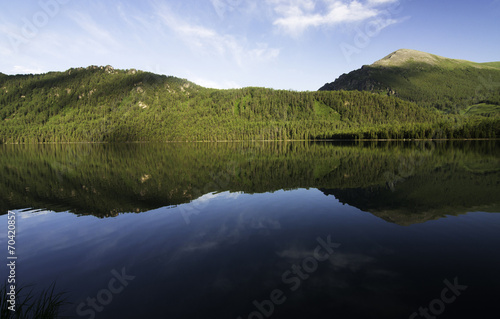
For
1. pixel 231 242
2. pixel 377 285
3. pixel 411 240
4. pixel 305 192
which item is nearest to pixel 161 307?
pixel 231 242

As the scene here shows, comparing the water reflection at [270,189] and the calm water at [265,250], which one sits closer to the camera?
the calm water at [265,250]

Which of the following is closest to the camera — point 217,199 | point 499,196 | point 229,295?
point 229,295

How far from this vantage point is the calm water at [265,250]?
9.64m

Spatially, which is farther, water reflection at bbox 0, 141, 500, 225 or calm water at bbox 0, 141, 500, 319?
water reflection at bbox 0, 141, 500, 225

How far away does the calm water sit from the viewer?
9.64 metres

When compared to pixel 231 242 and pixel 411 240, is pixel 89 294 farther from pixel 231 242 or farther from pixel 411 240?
pixel 411 240

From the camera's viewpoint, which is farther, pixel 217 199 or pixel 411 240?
pixel 217 199

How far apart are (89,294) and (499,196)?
36276 millimetres

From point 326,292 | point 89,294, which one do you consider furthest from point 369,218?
point 89,294

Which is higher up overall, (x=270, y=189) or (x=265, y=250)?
(x=265, y=250)

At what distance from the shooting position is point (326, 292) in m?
10.2

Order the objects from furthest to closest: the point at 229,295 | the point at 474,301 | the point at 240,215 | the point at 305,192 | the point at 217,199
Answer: the point at 305,192, the point at 217,199, the point at 240,215, the point at 229,295, the point at 474,301

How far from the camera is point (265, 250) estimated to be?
14367 mm

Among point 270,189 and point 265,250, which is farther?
point 270,189
